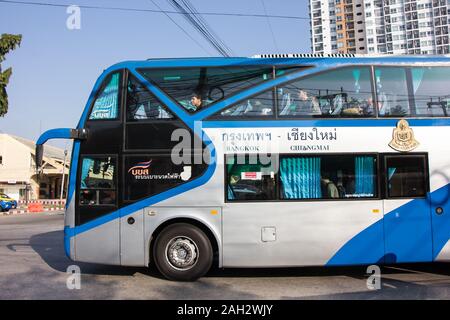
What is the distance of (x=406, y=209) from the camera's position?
6.76 metres

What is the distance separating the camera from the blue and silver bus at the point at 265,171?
6.66m

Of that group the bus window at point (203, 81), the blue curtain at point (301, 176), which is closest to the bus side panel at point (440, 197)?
the blue curtain at point (301, 176)

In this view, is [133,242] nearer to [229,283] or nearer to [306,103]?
[229,283]

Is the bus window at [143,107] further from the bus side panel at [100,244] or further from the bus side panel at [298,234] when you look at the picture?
the bus side panel at [298,234]

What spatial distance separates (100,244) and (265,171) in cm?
318

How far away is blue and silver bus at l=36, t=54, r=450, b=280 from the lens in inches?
262

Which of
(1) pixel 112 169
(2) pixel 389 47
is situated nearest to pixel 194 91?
(1) pixel 112 169

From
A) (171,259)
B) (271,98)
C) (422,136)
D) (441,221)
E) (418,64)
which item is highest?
(418,64)

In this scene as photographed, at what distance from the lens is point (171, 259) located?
6738 millimetres

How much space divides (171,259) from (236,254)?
45.0 inches

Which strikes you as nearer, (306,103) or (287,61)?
(306,103)

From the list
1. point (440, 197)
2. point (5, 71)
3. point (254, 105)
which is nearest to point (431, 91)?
point (440, 197)

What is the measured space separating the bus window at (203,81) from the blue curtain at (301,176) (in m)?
1.59
